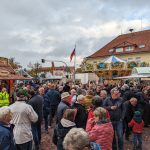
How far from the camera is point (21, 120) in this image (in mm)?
6129

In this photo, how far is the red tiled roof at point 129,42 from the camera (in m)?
52.2

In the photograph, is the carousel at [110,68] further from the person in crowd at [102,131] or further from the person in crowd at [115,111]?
the person in crowd at [102,131]

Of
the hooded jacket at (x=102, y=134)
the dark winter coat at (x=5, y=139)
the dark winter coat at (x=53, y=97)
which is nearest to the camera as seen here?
the dark winter coat at (x=5, y=139)

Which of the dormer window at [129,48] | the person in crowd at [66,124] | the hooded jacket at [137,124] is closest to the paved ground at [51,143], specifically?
the hooded jacket at [137,124]

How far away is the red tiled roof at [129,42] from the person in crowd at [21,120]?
4563cm

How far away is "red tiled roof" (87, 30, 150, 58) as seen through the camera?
52188 millimetres

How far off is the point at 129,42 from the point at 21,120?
163ft

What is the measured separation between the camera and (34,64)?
7300cm

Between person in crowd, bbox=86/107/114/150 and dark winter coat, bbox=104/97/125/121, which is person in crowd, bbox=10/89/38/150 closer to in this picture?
person in crowd, bbox=86/107/114/150

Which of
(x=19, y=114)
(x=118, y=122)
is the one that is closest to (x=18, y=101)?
(x=19, y=114)

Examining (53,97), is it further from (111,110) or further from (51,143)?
(111,110)

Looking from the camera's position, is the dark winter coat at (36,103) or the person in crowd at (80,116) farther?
the dark winter coat at (36,103)

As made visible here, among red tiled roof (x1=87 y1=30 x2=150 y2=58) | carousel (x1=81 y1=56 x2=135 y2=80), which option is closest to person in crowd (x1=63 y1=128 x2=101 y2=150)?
carousel (x1=81 y1=56 x2=135 y2=80)

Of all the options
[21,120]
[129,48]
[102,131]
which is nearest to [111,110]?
[102,131]
